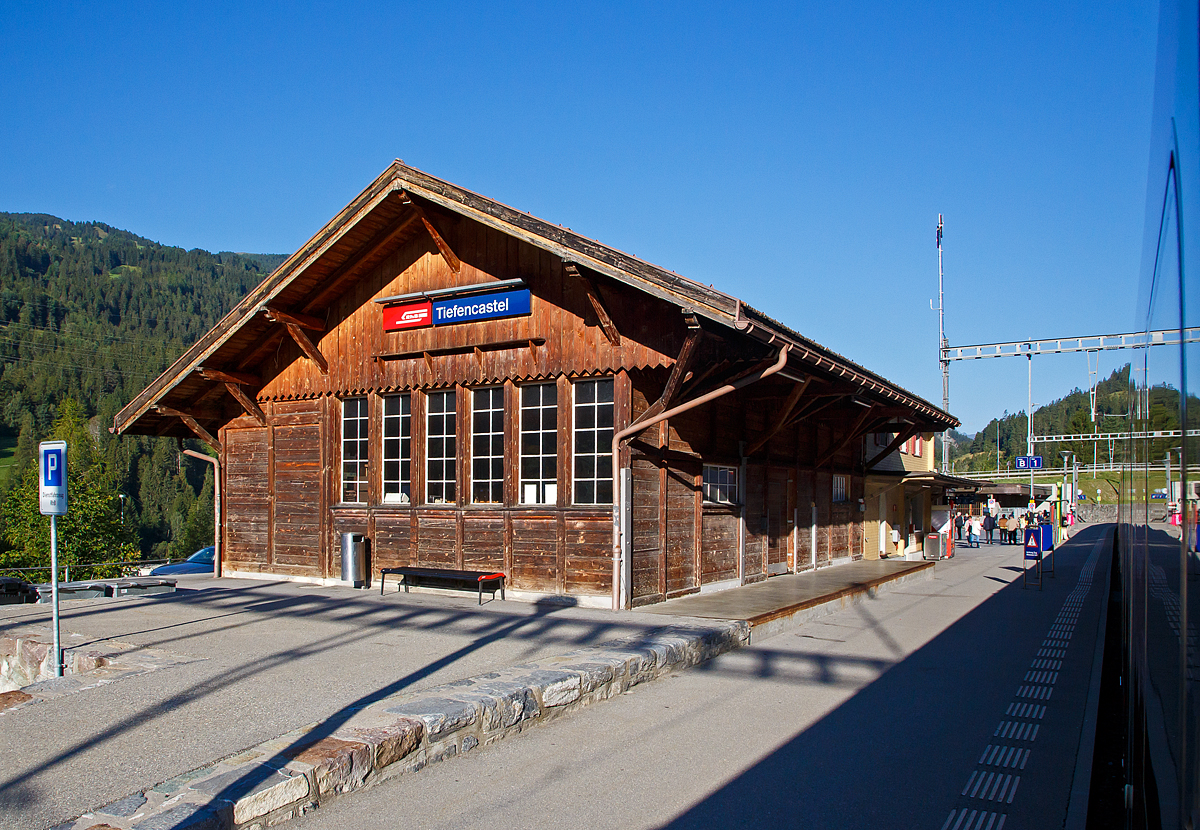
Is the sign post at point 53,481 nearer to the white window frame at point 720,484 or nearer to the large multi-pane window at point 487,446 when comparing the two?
the large multi-pane window at point 487,446

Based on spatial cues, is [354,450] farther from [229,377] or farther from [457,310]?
[457,310]

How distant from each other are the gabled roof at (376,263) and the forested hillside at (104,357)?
167 ft

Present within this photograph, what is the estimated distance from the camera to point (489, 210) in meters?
12.4

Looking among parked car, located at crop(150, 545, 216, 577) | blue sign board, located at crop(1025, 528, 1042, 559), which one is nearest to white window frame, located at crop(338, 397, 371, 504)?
parked car, located at crop(150, 545, 216, 577)

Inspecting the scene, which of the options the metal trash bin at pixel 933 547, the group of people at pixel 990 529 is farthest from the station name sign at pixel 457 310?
the group of people at pixel 990 529

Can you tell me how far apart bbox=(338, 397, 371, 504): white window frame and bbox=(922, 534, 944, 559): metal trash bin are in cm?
1821

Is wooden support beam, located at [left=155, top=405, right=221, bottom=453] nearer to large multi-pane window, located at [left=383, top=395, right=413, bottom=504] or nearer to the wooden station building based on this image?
the wooden station building

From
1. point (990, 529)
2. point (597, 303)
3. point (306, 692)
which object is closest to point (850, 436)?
point (597, 303)

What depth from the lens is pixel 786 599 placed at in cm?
1307

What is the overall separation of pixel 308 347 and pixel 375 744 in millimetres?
11169

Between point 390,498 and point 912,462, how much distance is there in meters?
20.6

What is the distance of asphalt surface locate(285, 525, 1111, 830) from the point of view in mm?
5133

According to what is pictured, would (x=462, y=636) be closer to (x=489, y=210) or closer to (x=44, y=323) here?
(x=489, y=210)

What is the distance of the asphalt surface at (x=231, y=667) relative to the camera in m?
5.41
